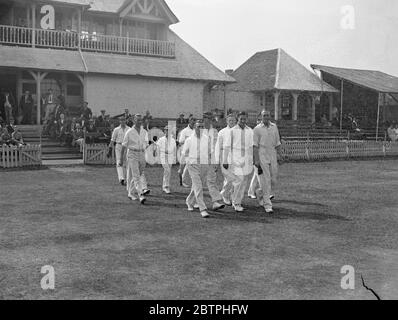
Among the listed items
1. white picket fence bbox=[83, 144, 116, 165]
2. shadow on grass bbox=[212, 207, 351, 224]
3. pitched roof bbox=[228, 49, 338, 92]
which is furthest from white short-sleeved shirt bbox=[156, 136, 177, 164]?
pitched roof bbox=[228, 49, 338, 92]

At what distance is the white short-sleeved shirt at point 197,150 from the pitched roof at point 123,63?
16.4 meters

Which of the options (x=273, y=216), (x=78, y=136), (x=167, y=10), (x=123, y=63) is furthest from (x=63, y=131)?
(x=273, y=216)

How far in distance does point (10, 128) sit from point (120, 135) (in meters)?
8.12

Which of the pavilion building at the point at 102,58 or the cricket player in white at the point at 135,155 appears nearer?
the cricket player in white at the point at 135,155

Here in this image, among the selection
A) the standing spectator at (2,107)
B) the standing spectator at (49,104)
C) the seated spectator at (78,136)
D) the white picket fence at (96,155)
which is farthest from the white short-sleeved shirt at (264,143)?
the standing spectator at (2,107)

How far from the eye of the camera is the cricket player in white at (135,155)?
11.1 m

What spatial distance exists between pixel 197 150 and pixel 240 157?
93 centimetres

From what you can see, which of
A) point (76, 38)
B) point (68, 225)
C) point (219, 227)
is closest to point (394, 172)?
point (219, 227)

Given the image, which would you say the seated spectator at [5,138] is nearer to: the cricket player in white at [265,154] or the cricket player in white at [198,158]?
the cricket player in white at [198,158]

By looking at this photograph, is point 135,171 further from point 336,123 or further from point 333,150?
point 336,123

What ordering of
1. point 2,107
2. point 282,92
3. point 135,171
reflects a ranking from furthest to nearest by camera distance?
point 282,92, point 2,107, point 135,171

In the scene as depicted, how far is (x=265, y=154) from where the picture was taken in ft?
33.1

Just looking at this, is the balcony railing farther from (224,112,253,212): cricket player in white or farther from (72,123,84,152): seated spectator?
(224,112,253,212): cricket player in white

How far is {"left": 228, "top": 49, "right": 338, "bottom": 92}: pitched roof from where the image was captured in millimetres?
34344
